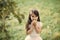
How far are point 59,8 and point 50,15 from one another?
0.14 meters

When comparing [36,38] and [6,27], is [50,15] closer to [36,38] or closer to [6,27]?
[36,38]

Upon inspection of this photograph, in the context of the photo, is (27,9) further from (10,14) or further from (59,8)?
(59,8)

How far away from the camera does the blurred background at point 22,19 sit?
2502mm

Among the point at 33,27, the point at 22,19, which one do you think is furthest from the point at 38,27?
the point at 22,19

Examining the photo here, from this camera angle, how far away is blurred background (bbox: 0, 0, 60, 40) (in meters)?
2.50

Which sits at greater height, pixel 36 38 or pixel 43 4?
pixel 43 4

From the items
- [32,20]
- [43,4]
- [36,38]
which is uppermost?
[43,4]

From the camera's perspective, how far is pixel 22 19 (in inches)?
99.4

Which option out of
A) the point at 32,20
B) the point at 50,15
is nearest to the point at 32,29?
the point at 32,20

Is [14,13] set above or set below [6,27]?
above

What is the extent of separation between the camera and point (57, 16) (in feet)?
8.34

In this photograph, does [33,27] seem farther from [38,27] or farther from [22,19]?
[22,19]

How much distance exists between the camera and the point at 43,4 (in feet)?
8.41

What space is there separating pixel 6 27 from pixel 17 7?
0.90 ft
